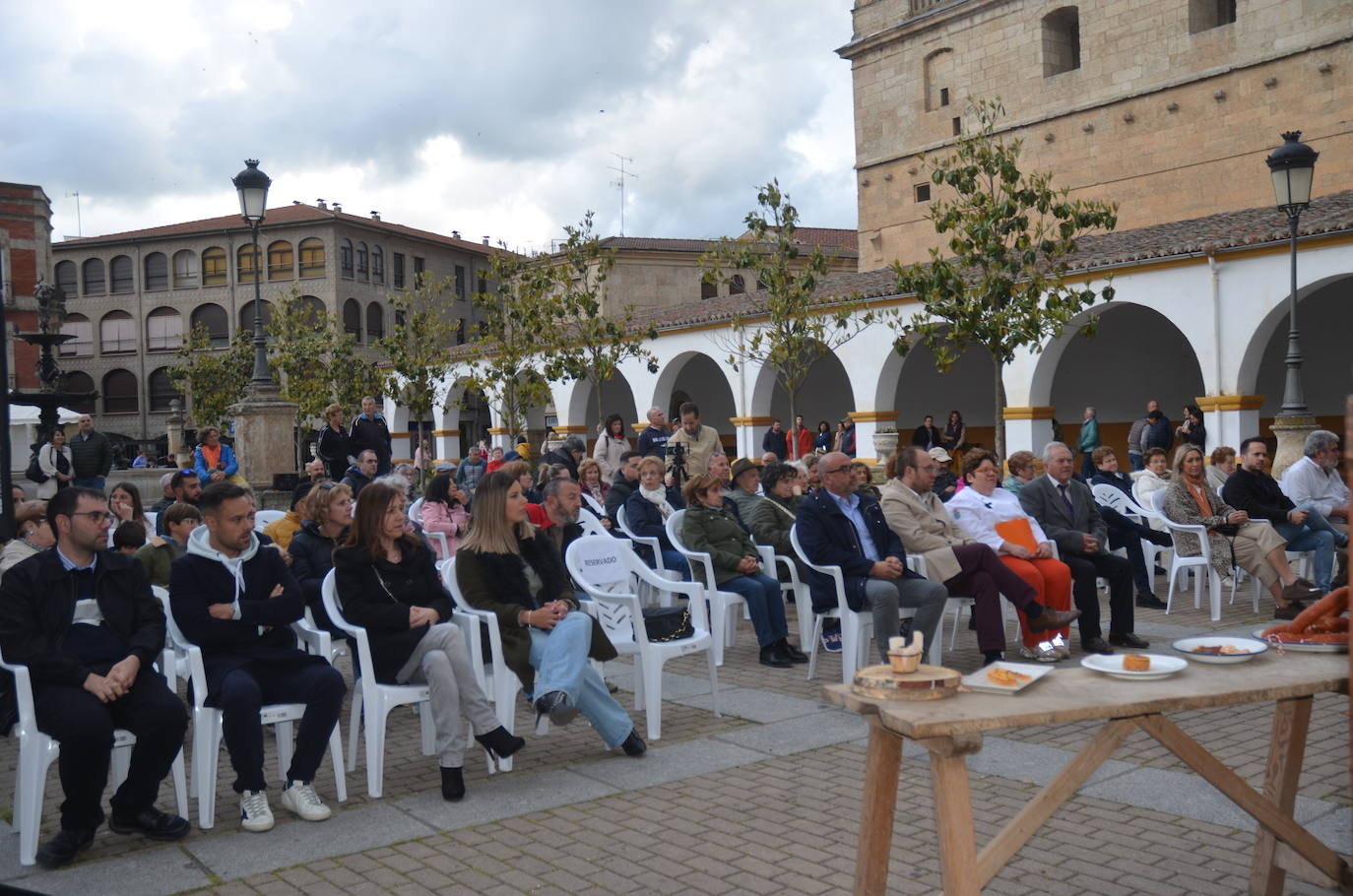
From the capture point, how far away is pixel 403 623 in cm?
538

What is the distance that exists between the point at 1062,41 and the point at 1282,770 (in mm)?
31969

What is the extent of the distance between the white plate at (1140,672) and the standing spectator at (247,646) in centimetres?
295

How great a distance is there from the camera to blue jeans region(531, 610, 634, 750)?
555 cm

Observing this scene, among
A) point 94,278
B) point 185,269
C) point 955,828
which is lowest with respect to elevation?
point 955,828

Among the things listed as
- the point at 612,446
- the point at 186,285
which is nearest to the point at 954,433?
the point at 612,446

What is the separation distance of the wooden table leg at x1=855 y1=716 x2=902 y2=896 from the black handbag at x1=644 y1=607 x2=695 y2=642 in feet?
9.31

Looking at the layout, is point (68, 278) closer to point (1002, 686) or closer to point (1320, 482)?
point (1320, 482)

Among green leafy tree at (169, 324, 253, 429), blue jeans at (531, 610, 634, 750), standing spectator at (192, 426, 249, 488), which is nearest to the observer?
blue jeans at (531, 610, 634, 750)

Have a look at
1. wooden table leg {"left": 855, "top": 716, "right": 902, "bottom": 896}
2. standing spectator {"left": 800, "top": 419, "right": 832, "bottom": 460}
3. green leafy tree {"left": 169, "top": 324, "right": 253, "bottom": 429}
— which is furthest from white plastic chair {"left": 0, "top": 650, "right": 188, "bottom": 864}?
green leafy tree {"left": 169, "top": 324, "right": 253, "bottom": 429}

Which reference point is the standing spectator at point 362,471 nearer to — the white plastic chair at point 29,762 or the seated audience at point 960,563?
the seated audience at point 960,563

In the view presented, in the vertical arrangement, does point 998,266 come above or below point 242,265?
below

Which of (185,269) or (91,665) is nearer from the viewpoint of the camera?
(91,665)

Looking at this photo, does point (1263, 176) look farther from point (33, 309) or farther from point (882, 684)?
point (33, 309)

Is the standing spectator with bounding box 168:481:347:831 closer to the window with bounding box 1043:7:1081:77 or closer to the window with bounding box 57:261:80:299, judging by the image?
the window with bounding box 1043:7:1081:77
